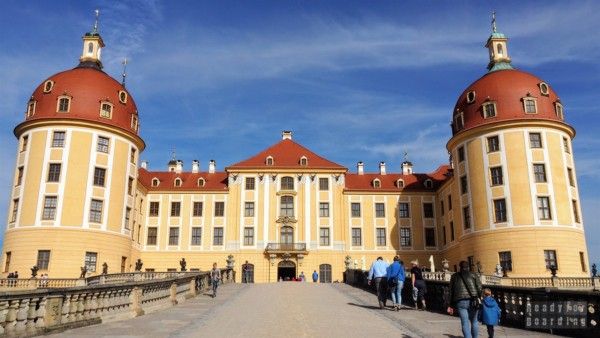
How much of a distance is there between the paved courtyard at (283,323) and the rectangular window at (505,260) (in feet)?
61.8

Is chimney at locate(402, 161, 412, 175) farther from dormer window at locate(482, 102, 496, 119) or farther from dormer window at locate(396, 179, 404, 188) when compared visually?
dormer window at locate(482, 102, 496, 119)

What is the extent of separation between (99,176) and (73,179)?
1.88 m

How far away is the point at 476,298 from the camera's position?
33.3 feet

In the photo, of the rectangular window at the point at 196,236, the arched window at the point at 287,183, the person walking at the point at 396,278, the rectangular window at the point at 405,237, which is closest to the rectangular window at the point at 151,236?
the rectangular window at the point at 196,236

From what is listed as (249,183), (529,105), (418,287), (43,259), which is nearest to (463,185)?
(529,105)

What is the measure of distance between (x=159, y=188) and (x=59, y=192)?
47.3 ft

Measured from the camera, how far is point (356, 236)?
49.6 m

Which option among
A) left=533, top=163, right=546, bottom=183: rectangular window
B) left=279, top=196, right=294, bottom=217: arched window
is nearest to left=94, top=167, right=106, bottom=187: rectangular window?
left=279, top=196, right=294, bottom=217: arched window

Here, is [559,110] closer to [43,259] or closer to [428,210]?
[428,210]

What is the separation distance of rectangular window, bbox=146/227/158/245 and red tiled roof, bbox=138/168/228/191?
4.01m

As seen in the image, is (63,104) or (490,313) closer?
(490,313)

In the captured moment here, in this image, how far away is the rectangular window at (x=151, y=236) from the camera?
48.7m

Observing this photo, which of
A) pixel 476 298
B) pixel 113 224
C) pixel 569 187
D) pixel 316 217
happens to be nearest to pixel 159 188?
pixel 113 224

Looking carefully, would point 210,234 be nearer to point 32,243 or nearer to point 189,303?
point 32,243
